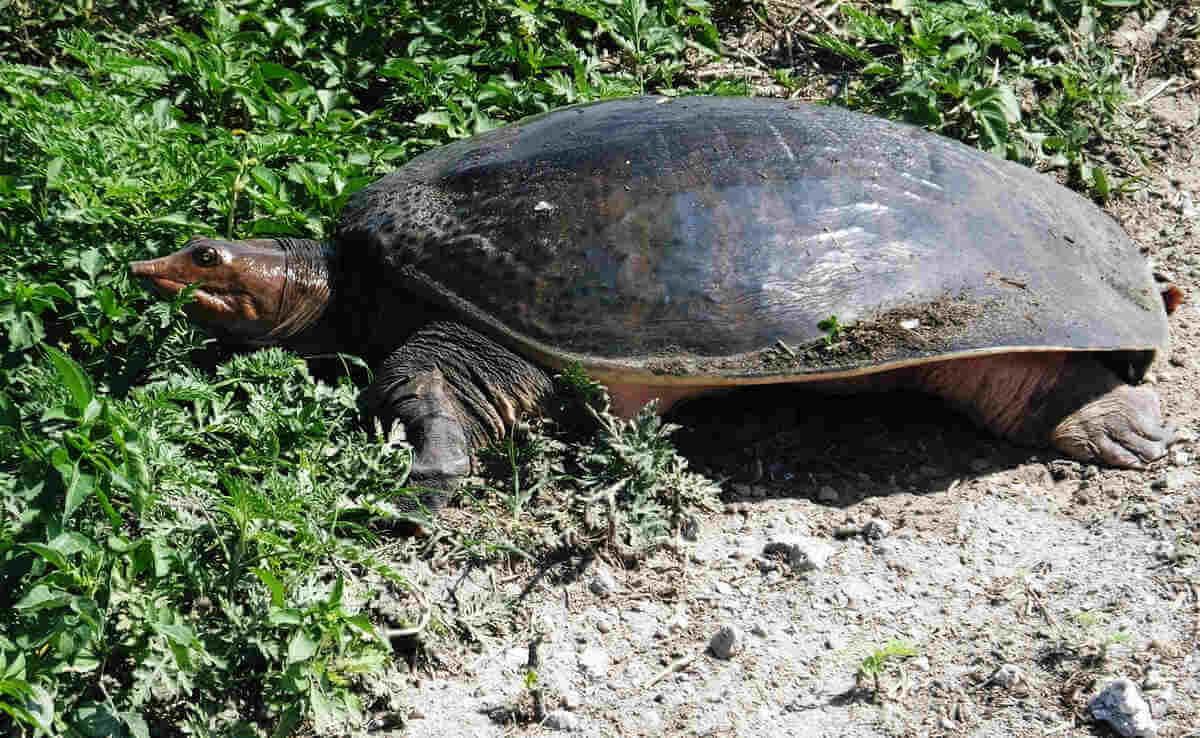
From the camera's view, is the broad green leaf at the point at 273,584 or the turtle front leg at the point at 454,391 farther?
the turtle front leg at the point at 454,391

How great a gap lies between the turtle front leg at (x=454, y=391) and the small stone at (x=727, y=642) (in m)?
1.03

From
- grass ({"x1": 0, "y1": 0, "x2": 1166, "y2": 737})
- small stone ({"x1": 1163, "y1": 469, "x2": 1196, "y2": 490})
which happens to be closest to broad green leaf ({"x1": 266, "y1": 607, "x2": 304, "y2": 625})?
grass ({"x1": 0, "y1": 0, "x2": 1166, "y2": 737})

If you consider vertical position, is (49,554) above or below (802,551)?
above

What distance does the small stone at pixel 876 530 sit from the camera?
12.6ft

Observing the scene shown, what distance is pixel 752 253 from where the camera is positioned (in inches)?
156

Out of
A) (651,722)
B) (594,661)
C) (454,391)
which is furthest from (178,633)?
(454,391)

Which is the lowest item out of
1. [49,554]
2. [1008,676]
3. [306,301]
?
[1008,676]

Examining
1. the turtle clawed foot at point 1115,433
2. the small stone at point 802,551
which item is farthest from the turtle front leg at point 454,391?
the turtle clawed foot at point 1115,433

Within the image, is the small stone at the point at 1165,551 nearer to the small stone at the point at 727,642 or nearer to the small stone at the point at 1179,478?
the small stone at the point at 1179,478

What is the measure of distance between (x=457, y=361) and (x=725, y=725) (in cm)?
156

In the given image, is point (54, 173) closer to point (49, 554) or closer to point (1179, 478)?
point (49, 554)

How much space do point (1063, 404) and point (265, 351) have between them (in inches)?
109

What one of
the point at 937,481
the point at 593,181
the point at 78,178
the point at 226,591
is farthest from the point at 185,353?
the point at 937,481

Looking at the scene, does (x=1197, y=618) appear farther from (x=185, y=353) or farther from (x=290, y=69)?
(x=290, y=69)
